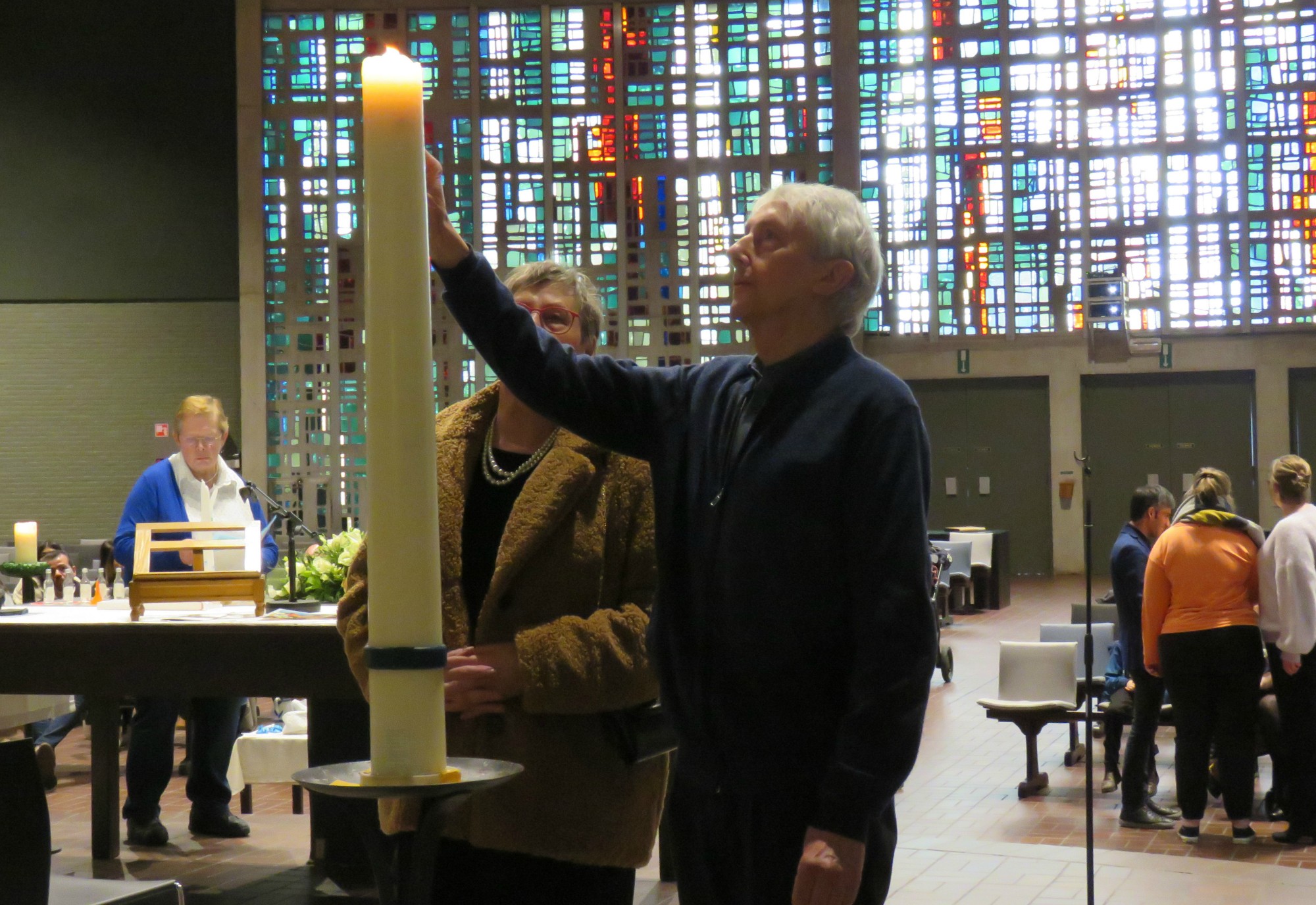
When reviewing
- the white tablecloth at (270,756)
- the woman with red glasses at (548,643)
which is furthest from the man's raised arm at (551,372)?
the white tablecloth at (270,756)

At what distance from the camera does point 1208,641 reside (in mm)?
5902

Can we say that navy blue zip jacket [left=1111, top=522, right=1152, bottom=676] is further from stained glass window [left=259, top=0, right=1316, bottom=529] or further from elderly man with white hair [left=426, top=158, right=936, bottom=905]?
stained glass window [left=259, top=0, right=1316, bottom=529]

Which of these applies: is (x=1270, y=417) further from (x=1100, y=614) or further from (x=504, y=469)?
(x=504, y=469)

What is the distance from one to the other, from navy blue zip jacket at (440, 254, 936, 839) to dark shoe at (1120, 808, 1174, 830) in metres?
5.16

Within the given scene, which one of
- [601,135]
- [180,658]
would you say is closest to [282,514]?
[180,658]

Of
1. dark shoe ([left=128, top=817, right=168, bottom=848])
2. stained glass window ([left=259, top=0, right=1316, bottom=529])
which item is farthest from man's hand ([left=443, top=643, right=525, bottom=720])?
stained glass window ([left=259, top=0, right=1316, bottom=529])

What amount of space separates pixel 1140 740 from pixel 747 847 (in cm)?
515

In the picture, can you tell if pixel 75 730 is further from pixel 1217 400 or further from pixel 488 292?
pixel 1217 400

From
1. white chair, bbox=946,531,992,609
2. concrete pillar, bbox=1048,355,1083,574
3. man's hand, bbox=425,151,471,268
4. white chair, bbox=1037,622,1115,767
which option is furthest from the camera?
concrete pillar, bbox=1048,355,1083,574

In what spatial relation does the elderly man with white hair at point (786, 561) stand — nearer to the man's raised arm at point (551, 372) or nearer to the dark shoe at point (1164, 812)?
the man's raised arm at point (551, 372)

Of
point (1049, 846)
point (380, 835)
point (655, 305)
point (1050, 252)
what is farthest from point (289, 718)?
point (1050, 252)

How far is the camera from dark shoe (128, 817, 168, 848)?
5.40 m

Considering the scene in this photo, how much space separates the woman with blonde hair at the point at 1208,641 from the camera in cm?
588

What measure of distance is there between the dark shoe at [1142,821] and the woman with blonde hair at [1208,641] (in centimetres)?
18
